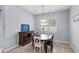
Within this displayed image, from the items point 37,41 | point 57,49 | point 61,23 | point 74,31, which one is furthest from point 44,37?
point 74,31

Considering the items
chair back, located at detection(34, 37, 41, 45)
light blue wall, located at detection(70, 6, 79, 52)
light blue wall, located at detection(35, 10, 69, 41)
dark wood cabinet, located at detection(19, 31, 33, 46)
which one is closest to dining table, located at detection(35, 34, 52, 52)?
chair back, located at detection(34, 37, 41, 45)

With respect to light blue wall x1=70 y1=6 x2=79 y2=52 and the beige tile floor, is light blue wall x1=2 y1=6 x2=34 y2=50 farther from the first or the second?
light blue wall x1=70 y1=6 x2=79 y2=52

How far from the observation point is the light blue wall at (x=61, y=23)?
1840mm

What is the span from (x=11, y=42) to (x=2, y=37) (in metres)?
0.26

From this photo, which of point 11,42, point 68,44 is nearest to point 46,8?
point 68,44

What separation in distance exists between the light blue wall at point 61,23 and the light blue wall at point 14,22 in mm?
176

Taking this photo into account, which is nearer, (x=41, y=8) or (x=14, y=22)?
(x=41, y=8)

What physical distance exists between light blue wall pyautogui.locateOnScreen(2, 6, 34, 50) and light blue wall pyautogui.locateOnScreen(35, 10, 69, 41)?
176 millimetres

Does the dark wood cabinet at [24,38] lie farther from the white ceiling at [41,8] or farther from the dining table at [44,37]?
the white ceiling at [41,8]

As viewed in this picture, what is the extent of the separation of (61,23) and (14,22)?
1.12m

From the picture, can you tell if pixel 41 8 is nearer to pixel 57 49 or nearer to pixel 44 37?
pixel 44 37

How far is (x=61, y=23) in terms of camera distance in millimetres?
1947

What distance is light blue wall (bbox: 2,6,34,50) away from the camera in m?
1.78
